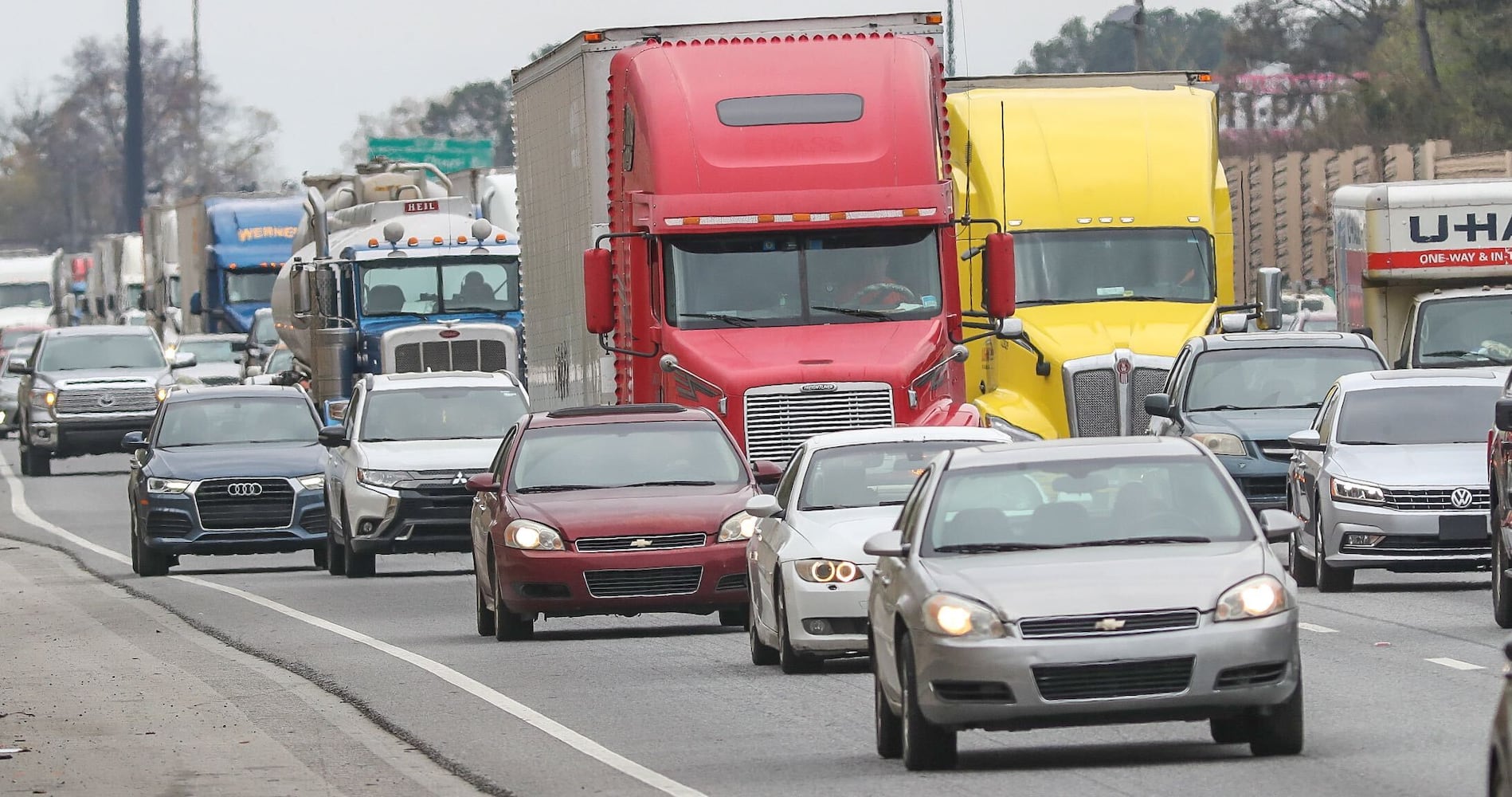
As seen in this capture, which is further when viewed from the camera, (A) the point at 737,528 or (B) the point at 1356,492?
(B) the point at 1356,492

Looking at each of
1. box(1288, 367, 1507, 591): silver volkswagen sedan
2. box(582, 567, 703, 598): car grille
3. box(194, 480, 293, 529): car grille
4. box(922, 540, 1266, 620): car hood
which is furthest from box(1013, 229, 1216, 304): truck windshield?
box(922, 540, 1266, 620): car hood

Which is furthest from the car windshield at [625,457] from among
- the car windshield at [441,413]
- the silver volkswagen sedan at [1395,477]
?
the car windshield at [441,413]

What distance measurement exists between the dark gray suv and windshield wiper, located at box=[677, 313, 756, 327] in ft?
77.9

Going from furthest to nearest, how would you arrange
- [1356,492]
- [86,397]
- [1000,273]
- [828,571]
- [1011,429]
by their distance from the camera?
[86,397]
[1011,429]
[1000,273]
[1356,492]
[828,571]

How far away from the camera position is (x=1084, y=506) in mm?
12820

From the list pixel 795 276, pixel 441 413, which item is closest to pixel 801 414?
pixel 795 276

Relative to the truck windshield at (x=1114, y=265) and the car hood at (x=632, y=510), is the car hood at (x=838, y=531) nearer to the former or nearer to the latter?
the car hood at (x=632, y=510)

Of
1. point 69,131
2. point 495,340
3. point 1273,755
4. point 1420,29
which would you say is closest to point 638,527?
point 1273,755

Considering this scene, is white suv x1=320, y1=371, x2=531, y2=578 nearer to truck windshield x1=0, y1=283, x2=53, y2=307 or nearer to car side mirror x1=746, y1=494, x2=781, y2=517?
car side mirror x1=746, y1=494, x2=781, y2=517

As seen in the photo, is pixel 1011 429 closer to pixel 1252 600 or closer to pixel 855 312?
pixel 855 312

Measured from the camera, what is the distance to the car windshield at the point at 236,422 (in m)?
30.1

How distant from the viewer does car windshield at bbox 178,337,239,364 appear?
55.1m

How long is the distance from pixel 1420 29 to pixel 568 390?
1905 inches

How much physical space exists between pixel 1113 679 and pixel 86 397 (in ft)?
122
